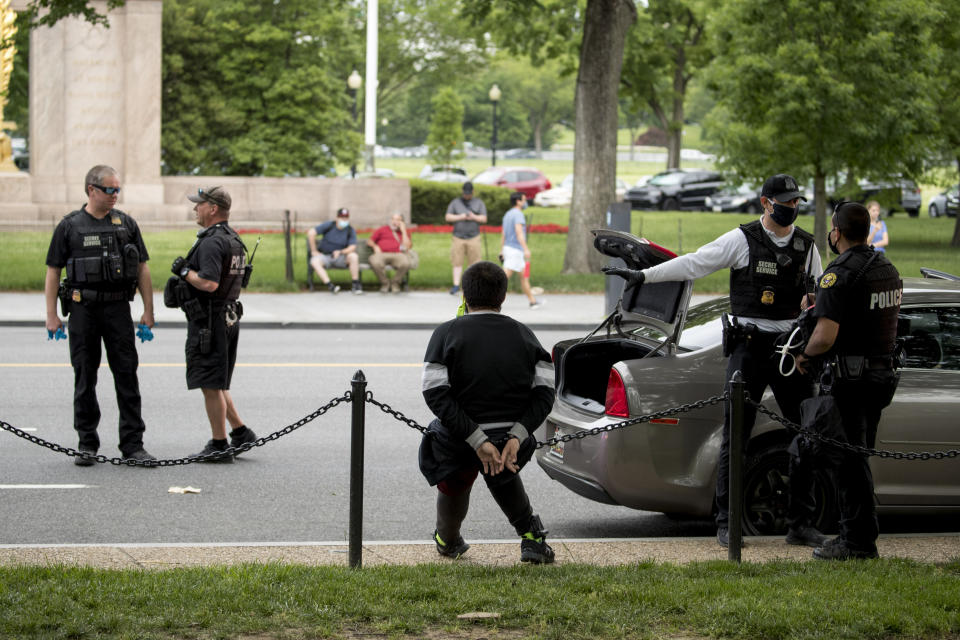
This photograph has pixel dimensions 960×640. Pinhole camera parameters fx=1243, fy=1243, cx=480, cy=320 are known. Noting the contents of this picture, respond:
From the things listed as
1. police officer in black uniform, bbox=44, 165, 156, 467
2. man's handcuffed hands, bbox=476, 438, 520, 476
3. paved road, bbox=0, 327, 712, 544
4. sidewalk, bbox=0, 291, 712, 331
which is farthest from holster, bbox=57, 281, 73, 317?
sidewalk, bbox=0, 291, 712, 331

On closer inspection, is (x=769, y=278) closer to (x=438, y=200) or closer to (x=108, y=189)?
(x=108, y=189)

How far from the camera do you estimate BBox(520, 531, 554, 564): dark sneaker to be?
591 centimetres

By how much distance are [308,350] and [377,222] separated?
17152 mm

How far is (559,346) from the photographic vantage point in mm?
7539

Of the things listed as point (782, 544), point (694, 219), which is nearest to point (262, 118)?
point (694, 219)

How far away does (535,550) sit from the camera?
591 centimetres

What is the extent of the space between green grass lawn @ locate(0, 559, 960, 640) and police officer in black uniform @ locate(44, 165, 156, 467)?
3.21 metres

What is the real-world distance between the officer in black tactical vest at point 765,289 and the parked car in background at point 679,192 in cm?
3967

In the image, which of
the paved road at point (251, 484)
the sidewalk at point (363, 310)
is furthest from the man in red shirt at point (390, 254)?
the paved road at point (251, 484)

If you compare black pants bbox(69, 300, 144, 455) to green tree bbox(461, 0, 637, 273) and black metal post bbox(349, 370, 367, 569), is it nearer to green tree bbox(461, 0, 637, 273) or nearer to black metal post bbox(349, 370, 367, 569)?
black metal post bbox(349, 370, 367, 569)

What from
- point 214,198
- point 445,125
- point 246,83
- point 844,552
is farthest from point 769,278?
point 445,125

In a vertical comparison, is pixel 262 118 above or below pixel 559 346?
above

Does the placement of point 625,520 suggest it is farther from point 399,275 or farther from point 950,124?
point 950,124

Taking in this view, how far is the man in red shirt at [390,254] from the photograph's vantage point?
21312mm
